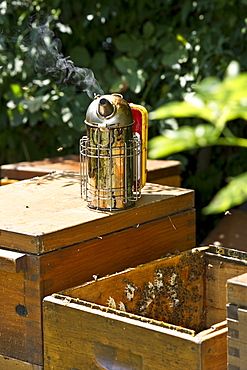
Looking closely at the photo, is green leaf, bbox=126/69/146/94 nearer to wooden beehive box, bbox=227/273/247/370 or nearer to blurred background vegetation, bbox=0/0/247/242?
blurred background vegetation, bbox=0/0/247/242

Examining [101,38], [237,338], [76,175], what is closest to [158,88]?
[101,38]

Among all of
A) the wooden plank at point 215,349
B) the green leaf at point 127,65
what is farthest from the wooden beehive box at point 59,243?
the green leaf at point 127,65

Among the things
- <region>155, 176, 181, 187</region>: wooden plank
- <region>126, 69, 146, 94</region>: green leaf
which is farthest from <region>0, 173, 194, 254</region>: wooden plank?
<region>126, 69, 146, 94</region>: green leaf

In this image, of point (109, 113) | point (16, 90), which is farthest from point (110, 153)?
point (16, 90)

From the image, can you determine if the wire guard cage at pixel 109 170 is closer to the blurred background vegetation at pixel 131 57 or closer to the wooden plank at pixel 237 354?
the wooden plank at pixel 237 354

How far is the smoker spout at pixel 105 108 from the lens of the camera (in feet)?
6.50

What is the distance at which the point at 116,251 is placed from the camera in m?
2.08

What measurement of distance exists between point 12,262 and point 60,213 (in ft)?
0.97

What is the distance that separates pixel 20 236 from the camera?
185 cm

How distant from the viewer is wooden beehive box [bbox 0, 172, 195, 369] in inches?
72.5

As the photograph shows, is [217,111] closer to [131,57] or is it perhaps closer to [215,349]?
[215,349]

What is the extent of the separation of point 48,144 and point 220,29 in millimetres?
1509

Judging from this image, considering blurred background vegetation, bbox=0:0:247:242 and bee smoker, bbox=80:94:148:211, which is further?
blurred background vegetation, bbox=0:0:247:242

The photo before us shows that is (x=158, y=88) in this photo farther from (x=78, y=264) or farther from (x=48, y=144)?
(x=78, y=264)
